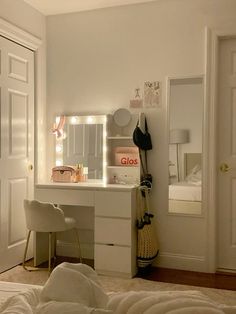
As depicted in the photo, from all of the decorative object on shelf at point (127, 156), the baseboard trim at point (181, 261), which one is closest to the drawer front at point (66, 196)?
the decorative object on shelf at point (127, 156)

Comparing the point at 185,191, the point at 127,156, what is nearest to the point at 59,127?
the point at 127,156

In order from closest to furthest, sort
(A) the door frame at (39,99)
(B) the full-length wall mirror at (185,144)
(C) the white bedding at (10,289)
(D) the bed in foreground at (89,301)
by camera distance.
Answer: (D) the bed in foreground at (89,301) → (C) the white bedding at (10,289) → (B) the full-length wall mirror at (185,144) → (A) the door frame at (39,99)

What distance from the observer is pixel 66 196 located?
3.36 meters

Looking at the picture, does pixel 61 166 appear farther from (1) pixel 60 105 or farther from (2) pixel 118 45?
(2) pixel 118 45

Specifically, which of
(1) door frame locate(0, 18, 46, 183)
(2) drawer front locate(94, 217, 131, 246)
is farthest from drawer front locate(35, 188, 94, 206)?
(1) door frame locate(0, 18, 46, 183)

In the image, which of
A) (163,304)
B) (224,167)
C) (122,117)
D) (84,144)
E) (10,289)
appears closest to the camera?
(163,304)

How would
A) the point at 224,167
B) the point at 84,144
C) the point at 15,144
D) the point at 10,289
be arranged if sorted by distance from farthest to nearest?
the point at 84,144 → the point at 15,144 → the point at 224,167 → the point at 10,289

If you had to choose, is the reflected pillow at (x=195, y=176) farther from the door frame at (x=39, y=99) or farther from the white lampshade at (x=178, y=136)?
the door frame at (x=39, y=99)

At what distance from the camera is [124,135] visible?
11.8 ft

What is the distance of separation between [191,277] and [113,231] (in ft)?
2.56

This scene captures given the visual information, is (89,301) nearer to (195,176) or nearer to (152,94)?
(195,176)

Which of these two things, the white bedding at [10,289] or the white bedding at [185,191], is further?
the white bedding at [185,191]

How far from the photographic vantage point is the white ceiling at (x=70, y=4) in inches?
138

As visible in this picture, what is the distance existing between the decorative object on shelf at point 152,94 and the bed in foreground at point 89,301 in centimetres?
242
